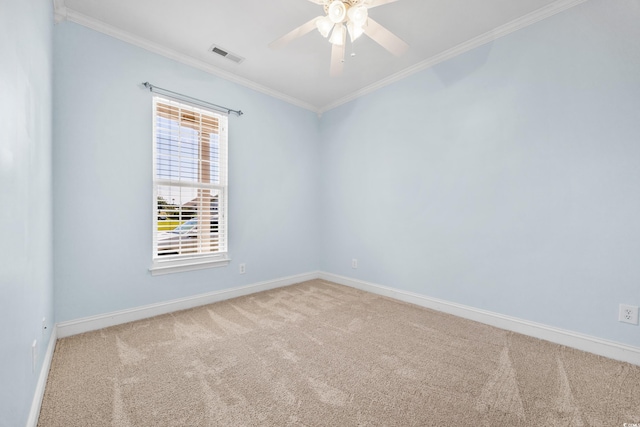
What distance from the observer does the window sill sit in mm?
2729

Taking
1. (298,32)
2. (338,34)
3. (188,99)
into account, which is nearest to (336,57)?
(338,34)

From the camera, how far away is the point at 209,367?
183 centimetres

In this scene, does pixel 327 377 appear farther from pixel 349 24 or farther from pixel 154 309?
pixel 349 24

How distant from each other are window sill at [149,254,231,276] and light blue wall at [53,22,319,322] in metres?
0.07

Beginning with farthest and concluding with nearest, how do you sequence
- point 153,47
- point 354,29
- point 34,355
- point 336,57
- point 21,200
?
point 153,47 < point 336,57 < point 354,29 < point 34,355 < point 21,200

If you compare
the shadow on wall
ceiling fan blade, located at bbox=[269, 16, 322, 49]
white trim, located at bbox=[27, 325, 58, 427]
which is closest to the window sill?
white trim, located at bbox=[27, 325, 58, 427]

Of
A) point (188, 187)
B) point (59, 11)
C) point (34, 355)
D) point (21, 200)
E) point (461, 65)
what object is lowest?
point (34, 355)

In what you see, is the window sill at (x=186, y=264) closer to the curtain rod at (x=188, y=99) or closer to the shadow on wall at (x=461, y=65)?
the curtain rod at (x=188, y=99)

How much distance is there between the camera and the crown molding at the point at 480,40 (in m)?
2.17

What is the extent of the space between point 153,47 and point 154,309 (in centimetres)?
267

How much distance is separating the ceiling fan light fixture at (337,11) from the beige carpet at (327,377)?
→ 2.39m

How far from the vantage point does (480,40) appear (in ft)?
8.47

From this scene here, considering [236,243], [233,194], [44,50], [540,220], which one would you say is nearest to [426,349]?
[540,220]

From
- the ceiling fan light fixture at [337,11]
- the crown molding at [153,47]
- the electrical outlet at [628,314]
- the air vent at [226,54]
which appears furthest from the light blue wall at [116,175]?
the electrical outlet at [628,314]
